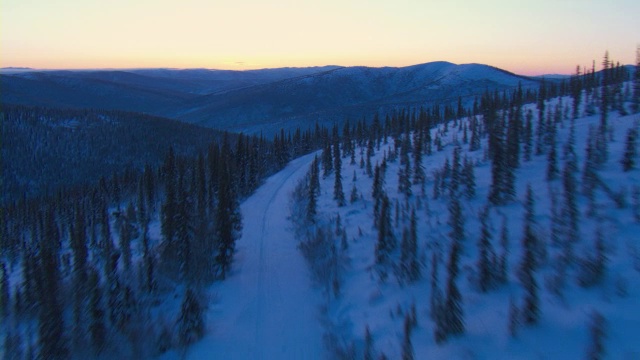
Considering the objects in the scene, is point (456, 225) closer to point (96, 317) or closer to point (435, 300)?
point (435, 300)

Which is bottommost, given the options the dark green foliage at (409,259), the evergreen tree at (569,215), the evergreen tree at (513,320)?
the dark green foliage at (409,259)

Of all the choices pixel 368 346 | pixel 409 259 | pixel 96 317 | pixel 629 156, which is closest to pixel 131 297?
pixel 96 317

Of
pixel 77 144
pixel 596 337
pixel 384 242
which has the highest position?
pixel 596 337

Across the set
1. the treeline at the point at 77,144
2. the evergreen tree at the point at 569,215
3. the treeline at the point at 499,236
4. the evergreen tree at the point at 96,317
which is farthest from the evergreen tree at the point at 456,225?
the treeline at the point at 77,144

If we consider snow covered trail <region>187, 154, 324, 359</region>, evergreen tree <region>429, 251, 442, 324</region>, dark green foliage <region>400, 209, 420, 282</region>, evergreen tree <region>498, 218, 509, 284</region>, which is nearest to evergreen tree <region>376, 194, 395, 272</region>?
dark green foliage <region>400, 209, 420, 282</region>

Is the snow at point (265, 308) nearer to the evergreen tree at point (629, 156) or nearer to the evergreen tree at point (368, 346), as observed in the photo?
the evergreen tree at point (368, 346)

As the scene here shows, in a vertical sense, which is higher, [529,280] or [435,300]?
[529,280]

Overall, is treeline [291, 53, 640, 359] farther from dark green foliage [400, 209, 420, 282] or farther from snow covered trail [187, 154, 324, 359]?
snow covered trail [187, 154, 324, 359]
